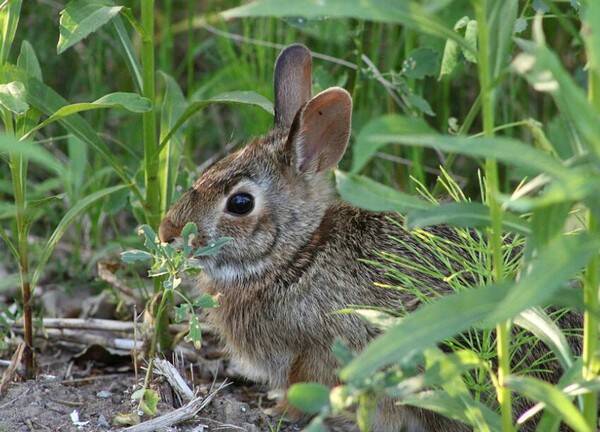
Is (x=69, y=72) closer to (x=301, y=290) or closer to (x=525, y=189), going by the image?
(x=301, y=290)

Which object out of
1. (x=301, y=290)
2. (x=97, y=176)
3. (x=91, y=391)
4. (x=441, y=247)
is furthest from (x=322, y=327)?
(x=97, y=176)

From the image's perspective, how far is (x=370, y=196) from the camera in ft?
7.75

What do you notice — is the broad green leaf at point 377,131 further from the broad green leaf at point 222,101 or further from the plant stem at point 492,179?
the broad green leaf at point 222,101

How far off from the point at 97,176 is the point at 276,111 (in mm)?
1015

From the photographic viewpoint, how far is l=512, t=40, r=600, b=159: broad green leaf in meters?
2.02

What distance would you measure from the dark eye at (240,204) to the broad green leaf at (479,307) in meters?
1.78

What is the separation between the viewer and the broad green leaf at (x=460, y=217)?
2260mm

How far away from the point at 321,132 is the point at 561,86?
77.3 inches

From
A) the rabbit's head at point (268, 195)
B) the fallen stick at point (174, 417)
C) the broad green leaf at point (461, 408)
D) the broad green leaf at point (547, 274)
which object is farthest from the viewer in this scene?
the rabbit's head at point (268, 195)

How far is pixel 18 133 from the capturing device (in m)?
3.62

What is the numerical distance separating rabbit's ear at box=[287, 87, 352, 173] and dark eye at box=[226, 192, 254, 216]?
0.83ft

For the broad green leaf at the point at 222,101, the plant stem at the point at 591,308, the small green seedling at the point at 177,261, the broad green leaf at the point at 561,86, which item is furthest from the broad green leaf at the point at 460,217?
the broad green leaf at the point at 222,101

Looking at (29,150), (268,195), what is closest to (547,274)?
(29,150)

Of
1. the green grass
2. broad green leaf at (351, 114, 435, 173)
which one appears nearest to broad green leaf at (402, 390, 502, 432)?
the green grass
